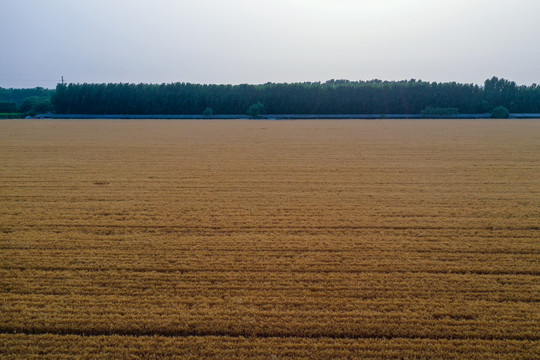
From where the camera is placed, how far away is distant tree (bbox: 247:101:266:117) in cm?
8962

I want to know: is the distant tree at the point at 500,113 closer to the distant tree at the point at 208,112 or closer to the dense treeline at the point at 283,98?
the dense treeline at the point at 283,98

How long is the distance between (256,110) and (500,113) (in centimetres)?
5315

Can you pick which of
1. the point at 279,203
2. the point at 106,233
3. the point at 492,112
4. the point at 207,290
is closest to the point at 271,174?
the point at 279,203

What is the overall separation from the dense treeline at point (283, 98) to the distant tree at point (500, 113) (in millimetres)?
8336

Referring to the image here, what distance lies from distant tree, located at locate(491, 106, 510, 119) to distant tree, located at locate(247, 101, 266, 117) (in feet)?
168

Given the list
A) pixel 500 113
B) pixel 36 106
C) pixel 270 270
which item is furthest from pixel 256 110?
pixel 270 270

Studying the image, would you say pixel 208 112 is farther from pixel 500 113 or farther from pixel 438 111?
pixel 500 113

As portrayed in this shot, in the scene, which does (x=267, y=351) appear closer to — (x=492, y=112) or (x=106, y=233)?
(x=106, y=233)

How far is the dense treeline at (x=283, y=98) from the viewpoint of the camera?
9225 centimetres

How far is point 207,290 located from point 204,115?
8892 centimetres

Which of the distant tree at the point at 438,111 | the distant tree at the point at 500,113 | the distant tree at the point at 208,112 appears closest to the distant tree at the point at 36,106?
the distant tree at the point at 208,112

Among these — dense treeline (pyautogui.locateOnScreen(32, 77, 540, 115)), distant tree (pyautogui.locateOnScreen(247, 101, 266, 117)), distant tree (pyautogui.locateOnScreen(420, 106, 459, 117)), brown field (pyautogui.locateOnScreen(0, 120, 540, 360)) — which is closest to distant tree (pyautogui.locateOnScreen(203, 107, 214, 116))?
dense treeline (pyautogui.locateOnScreen(32, 77, 540, 115))

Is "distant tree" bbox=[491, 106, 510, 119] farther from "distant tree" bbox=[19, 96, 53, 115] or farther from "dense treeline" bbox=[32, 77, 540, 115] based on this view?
"distant tree" bbox=[19, 96, 53, 115]

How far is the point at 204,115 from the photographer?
301 feet
